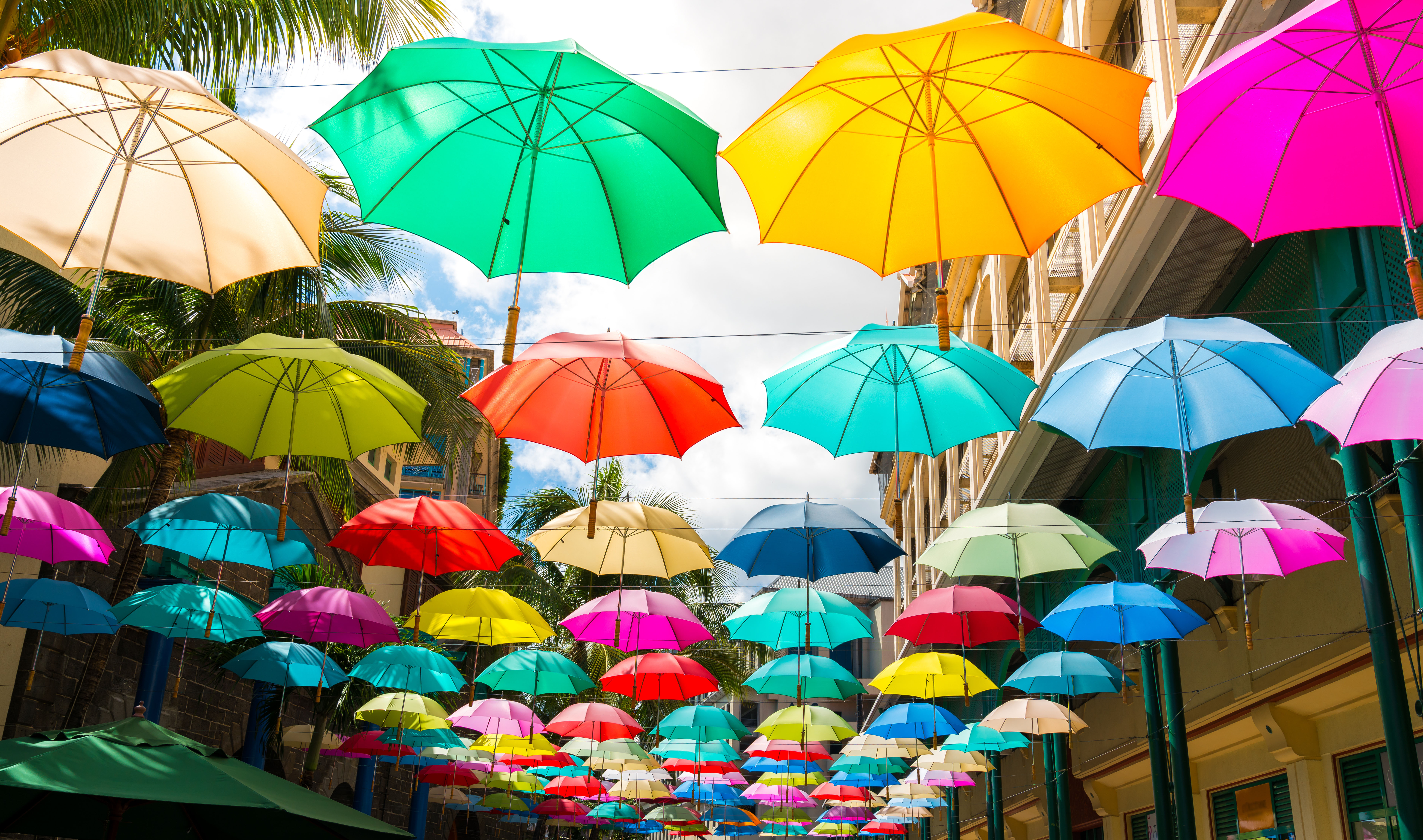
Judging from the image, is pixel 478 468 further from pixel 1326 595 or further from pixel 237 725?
pixel 1326 595

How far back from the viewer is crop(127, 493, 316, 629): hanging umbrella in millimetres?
11141

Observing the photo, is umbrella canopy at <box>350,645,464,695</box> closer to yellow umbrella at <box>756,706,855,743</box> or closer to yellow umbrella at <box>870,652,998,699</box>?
yellow umbrella at <box>756,706,855,743</box>

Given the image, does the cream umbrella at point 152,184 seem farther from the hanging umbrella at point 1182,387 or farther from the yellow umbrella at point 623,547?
the yellow umbrella at point 623,547

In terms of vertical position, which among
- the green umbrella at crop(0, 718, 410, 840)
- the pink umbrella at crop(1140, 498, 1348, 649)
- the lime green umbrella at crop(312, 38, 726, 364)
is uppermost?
the lime green umbrella at crop(312, 38, 726, 364)

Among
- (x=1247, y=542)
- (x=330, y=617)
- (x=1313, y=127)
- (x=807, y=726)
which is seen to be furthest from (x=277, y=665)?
(x=1313, y=127)

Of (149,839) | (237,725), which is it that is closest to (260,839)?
(149,839)

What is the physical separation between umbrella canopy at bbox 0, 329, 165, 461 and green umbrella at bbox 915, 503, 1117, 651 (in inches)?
302

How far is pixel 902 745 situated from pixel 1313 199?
1632 cm

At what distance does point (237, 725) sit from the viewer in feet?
64.0

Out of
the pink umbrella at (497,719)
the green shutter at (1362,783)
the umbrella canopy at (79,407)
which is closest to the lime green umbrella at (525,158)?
the umbrella canopy at (79,407)

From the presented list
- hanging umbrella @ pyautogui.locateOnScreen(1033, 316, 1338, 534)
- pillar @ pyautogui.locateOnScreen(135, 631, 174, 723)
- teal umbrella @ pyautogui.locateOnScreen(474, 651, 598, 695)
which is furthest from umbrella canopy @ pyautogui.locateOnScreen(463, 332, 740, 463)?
pillar @ pyautogui.locateOnScreen(135, 631, 174, 723)

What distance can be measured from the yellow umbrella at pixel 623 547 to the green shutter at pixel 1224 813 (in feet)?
29.1

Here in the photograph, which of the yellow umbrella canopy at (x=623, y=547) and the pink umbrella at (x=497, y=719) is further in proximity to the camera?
the pink umbrella at (x=497, y=719)

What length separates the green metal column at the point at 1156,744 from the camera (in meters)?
13.4
